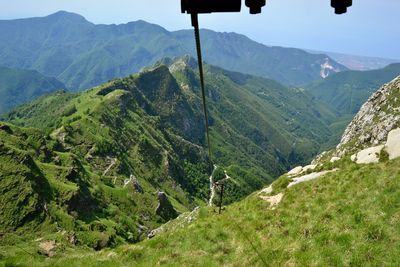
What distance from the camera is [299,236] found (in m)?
24.4

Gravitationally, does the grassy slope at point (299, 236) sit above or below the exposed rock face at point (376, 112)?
above

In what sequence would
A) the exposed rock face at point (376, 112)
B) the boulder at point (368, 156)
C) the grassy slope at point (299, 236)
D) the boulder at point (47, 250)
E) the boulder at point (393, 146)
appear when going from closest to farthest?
1. the grassy slope at point (299, 236)
2. the boulder at point (47, 250)
3. the boulder at point (393, 146)
4. the boulder at point (368, 156)
5. the exposed rock face at point (376, 112)

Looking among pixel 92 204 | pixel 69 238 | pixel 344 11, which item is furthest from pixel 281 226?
pixel 92 204

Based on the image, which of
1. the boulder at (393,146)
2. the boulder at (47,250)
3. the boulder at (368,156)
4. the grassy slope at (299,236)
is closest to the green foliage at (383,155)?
the boulder at (393,146)

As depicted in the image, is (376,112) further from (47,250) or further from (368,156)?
(47,250)

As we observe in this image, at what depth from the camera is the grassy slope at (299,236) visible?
71.0 feet

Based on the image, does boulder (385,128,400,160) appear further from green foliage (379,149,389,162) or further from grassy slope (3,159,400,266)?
grassy slope (3,159,400,266)

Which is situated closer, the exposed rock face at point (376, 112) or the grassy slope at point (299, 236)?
the grassy slope at point (299, 236)

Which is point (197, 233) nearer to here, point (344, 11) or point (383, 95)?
point (344, 11)

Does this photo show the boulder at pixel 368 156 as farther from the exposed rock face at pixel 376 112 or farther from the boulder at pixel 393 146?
the exposed rock face at pixel 376 112

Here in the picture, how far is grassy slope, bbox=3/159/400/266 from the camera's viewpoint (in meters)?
21.6

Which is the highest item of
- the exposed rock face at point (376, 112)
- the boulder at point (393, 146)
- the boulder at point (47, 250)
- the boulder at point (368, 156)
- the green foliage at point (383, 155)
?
the boulder at point (393, 146)

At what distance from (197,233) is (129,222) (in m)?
163

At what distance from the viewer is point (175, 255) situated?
83.0ft
